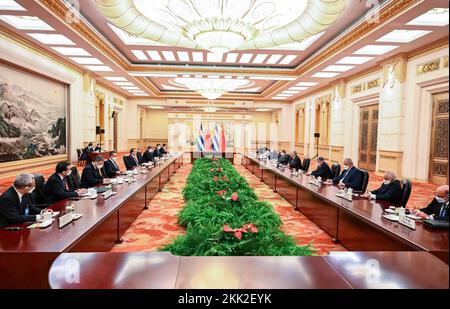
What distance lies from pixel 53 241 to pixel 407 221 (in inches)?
117

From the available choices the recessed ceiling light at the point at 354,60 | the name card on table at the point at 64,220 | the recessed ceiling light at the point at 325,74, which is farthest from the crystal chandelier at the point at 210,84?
the name card on table at the point at 64,220

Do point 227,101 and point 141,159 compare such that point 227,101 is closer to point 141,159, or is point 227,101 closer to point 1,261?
point 141,159

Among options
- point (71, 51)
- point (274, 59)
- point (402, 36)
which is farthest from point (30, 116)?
point (402, 36)

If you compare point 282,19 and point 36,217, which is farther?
point 282,19

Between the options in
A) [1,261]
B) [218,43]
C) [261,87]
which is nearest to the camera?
[1,261]

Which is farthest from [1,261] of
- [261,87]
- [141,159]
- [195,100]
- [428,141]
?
[195,100]

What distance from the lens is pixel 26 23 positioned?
6863 mm

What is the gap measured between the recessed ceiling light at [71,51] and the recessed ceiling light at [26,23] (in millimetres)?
1508

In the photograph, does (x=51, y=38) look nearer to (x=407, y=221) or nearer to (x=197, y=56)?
(x=197, y=56)

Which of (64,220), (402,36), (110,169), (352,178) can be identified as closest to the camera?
(64,220)

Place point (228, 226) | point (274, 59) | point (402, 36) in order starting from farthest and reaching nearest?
point (274, 59), point (402, 36), point (228, 226)

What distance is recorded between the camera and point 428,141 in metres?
8.44

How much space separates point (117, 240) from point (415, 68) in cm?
891

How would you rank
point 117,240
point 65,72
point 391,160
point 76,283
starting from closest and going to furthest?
1. point 76,283
2. point 117,240
3. point 391,160
4. point 65,72
